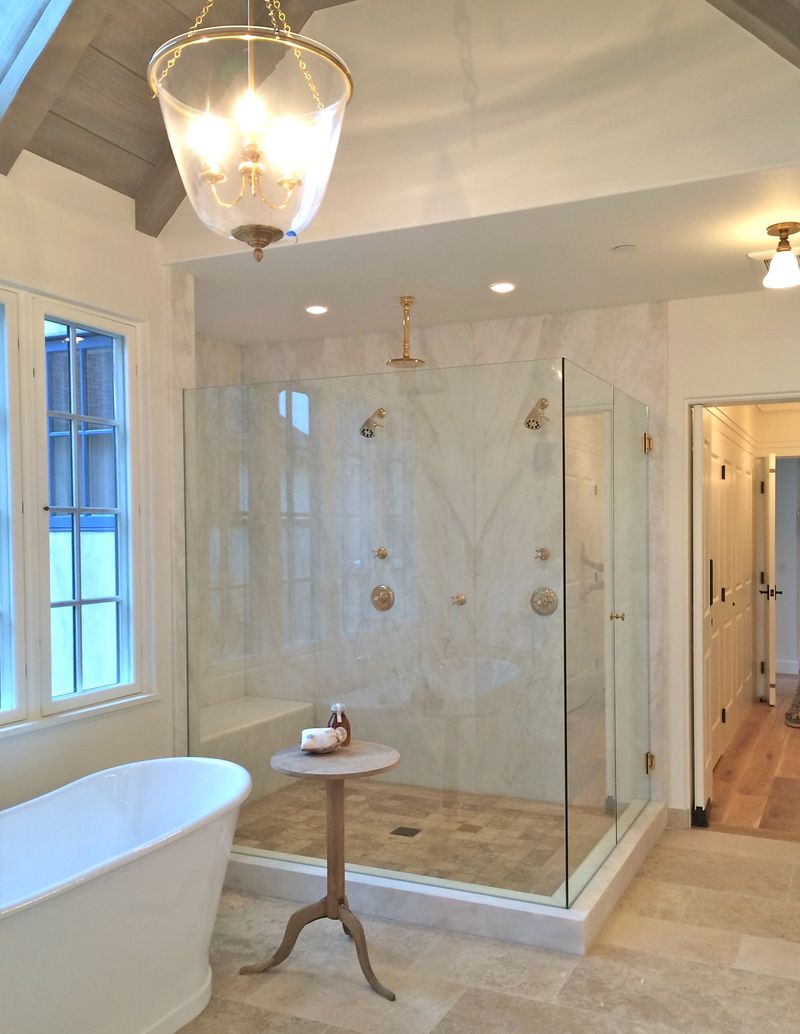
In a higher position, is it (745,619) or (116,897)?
(745,619)

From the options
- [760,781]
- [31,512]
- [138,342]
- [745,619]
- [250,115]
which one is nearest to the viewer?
[250,115]

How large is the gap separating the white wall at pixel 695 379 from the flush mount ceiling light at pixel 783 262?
82 cm

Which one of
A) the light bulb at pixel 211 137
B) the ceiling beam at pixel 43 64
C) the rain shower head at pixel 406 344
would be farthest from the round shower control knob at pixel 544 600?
the ceiling beam at pixel 43 64

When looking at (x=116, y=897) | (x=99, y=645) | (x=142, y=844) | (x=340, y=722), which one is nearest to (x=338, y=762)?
(x=340, y=722)

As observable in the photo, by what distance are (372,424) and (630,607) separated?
1451 mm

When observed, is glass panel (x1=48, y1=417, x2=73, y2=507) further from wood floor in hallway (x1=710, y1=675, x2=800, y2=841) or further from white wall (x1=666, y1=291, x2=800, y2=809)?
wood floor in hallway (x1=710, y1=675, x2=800, y2=841)

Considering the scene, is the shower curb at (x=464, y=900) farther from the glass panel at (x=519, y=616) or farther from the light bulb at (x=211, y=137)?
the light bulb at (x=211, y=137)

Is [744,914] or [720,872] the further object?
[720,872]

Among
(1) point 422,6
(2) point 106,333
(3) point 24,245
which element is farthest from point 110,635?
(1) point 422,6

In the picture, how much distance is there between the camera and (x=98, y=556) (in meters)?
3.54

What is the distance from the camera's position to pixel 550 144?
10.1 ft

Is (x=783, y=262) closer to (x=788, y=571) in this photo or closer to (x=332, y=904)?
(x=332, y=904)

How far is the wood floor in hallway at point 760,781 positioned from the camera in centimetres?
448

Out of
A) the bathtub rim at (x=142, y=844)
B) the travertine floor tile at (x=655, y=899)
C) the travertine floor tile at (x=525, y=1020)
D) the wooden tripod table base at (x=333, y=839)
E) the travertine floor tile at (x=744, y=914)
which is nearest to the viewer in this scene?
the bathtub rim at (x=142, y=844)
